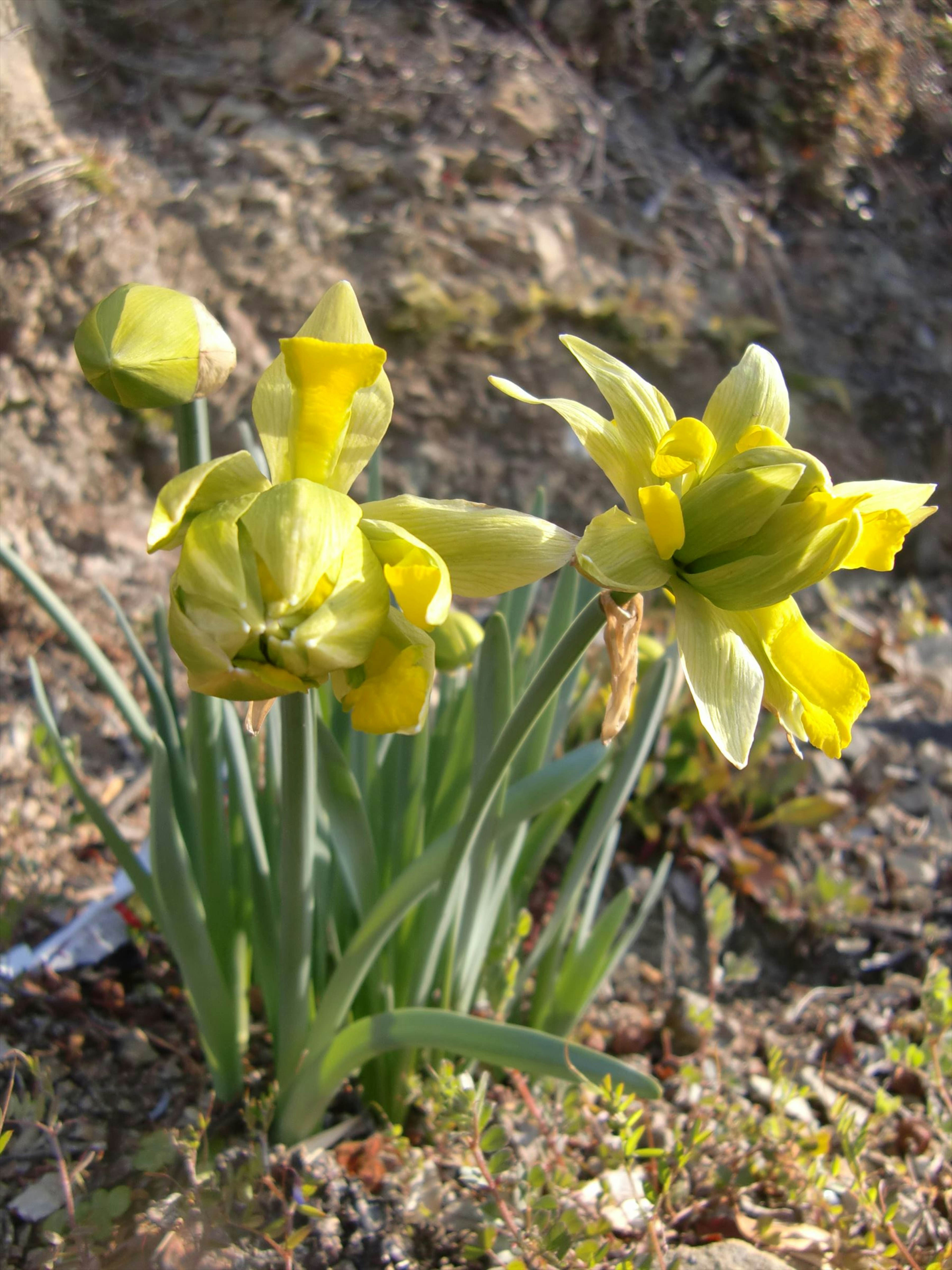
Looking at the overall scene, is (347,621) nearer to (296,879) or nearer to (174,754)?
(296,879)

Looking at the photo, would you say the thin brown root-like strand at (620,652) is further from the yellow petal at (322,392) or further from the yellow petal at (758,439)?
the yellow petal at (322,392)

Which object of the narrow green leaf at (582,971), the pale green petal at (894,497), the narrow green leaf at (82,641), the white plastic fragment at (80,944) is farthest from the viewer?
the white plastic fragment at (80,944)

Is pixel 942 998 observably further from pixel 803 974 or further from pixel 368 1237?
pixel 368 1237

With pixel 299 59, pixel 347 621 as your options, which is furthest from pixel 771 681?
pixel 299 59

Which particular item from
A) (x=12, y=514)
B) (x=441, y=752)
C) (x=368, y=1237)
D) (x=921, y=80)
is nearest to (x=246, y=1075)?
(x=368, y=1237)

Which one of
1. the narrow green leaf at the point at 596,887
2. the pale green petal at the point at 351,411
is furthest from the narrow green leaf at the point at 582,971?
the pale green petal at the point at 351,411

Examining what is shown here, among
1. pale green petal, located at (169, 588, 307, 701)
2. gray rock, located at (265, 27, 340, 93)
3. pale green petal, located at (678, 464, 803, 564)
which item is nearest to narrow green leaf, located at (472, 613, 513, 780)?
pale green petal, located at (678, 464, 803, 564)
